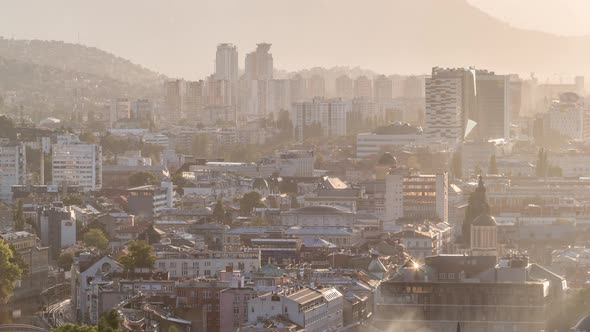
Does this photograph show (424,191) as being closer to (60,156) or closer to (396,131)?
(60,156)

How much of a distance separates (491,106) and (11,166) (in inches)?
1491

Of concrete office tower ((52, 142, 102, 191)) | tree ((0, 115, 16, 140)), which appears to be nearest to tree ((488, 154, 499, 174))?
concrete office tower ((52, 142, 102, 191))

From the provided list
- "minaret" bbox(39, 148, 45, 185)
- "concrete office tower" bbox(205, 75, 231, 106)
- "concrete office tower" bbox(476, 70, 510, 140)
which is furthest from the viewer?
"concrete office tower" bbox(205, 75, 231, 106)

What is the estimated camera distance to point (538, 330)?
112ft

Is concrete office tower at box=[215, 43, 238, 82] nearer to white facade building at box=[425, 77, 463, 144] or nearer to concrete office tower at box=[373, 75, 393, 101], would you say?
concrete office tower at box=[373, 75, 393, 101]

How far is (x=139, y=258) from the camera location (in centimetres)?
4275

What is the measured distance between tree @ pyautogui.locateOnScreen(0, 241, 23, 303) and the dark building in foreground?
10551 mm

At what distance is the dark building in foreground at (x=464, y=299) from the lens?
34.5 m

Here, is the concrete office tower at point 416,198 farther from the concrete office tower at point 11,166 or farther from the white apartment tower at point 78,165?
the white apartment tower at point 78,165

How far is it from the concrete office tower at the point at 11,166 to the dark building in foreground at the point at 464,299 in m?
33.4

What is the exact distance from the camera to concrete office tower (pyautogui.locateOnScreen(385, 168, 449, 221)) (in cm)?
5966

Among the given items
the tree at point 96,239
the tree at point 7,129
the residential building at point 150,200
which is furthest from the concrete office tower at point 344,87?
the tree at point 96,239

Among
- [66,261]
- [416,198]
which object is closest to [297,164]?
[416,198]

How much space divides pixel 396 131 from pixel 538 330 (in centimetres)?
5842
